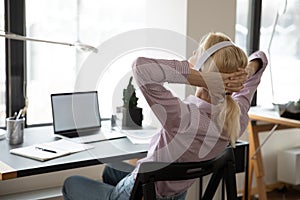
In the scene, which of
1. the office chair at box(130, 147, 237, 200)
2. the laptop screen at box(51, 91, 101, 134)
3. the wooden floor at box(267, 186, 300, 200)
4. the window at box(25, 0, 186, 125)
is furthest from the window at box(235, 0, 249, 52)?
the office chair at box(130, 147, 237, 200)

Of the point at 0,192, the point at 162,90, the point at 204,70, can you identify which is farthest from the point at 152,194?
the point at 0,192

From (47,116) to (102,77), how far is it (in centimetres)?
79

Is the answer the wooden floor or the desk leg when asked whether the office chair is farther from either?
the wooden floor

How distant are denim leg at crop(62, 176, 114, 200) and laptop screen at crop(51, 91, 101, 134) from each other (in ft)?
1.47

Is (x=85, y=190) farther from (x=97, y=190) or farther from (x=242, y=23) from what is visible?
(x=242, y=23)

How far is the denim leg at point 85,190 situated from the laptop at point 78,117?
319 millimetres

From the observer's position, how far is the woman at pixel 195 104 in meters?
1.51

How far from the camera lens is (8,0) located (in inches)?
103

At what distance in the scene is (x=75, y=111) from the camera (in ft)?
7.89

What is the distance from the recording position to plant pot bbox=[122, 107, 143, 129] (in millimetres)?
2441

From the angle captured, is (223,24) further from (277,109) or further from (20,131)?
(20,131)

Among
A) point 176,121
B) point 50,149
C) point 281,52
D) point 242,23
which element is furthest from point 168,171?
point 281,52

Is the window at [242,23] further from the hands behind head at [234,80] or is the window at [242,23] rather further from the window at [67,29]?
the hands behind head at [234,80]

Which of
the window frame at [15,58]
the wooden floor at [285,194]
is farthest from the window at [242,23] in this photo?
the window frame at [15,58]
